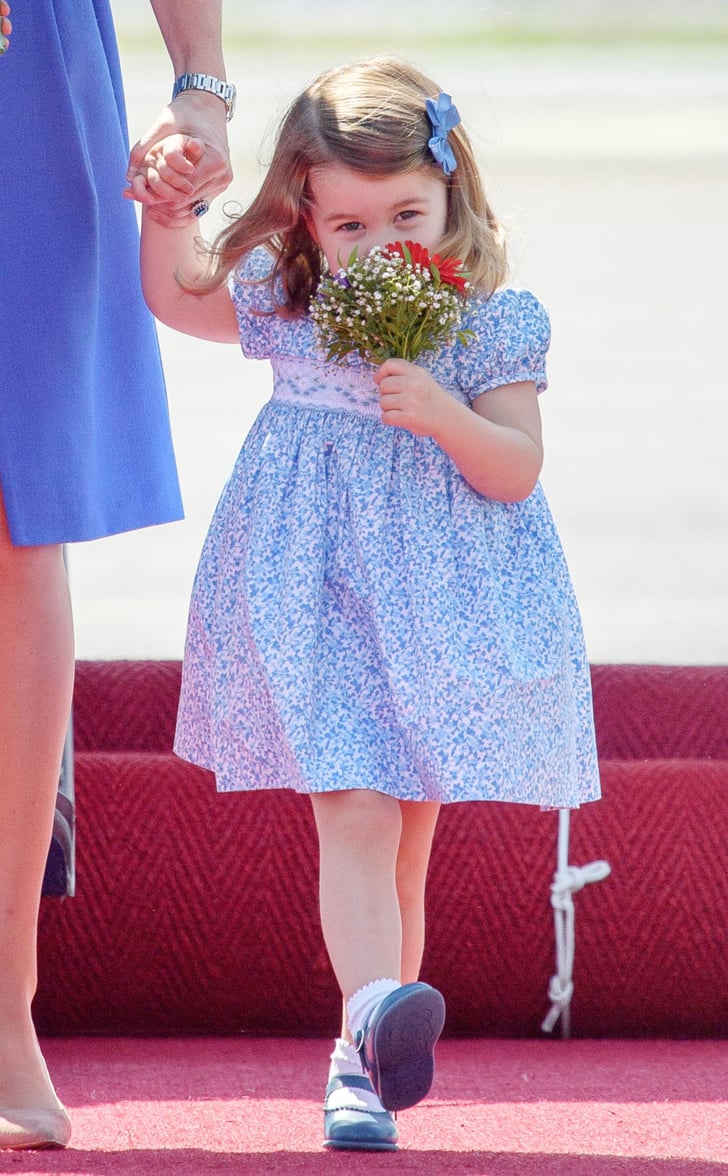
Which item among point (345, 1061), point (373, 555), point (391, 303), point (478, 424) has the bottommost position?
point (345, 1061)

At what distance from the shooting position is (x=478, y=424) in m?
1.50

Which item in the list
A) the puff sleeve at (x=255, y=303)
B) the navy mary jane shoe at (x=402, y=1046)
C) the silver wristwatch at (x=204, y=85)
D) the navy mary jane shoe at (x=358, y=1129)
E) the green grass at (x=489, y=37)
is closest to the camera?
the navy mary jane shoe at (x=402, y=1046)

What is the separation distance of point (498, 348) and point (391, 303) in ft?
0.50

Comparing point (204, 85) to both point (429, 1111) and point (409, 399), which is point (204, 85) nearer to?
point (409, 399)

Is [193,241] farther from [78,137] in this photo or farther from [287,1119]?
[287,1119]

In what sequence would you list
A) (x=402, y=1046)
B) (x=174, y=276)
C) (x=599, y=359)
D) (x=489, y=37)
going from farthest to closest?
(x=489, y=37) < (x=599, y=359) < (x=174, y=276) < (x=402, y=1046)

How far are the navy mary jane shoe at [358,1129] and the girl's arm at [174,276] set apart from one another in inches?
28.2

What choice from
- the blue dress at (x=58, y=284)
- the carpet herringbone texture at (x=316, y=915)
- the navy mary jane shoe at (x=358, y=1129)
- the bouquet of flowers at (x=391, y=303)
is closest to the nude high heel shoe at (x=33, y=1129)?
the navy mary jane shoe at (x=358, y=1129)

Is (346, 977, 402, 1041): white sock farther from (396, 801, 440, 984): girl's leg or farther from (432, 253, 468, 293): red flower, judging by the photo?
(432, 253, 468, 293): red flower

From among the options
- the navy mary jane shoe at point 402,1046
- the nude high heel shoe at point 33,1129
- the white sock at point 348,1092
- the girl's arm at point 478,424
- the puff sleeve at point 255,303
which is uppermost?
the puff sleeve at point 255,303

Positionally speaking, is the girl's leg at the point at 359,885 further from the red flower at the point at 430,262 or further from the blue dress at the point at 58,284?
the red flower at the point at 430,262

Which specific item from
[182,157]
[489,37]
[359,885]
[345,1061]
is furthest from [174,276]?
[489,37]

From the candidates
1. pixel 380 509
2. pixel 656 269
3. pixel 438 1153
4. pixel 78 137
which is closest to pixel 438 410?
pixel 380 509

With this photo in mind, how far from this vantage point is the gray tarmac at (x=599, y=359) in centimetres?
428
